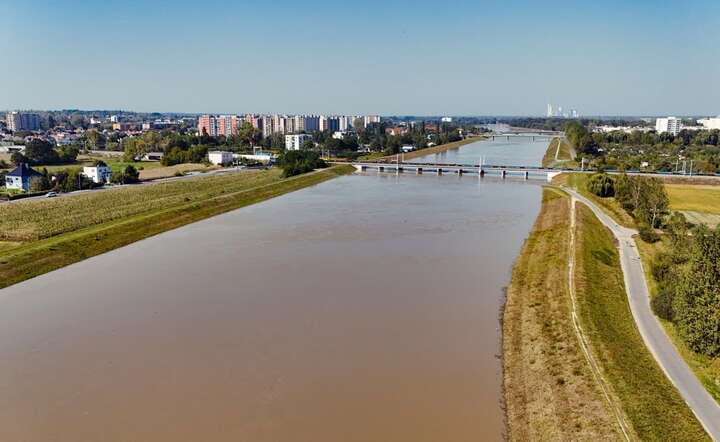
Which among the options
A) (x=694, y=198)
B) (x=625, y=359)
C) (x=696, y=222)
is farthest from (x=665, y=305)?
(x=694, y=198)

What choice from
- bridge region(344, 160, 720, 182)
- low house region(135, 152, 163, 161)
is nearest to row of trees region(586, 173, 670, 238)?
bridge region(344, 160, 720, 182)

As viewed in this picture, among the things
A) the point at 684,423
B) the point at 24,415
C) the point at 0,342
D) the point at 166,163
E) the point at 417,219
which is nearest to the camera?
the point at 684,423

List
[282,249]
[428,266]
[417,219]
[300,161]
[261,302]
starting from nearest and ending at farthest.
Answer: [261,302] → [428,266] → [282,249] → [417,219] → [300,161]

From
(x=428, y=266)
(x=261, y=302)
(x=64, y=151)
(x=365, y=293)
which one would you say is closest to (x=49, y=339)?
(x=261, y=302)

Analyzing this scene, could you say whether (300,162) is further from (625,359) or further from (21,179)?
(625,359)

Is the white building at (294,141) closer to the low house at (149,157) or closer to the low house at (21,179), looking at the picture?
the low house at (149,157)

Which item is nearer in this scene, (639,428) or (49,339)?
(639,428)

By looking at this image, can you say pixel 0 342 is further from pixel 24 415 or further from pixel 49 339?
pixel 24 415

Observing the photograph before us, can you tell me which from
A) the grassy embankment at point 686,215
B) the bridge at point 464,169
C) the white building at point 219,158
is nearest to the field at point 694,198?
the grassy embankment at point 686,215
